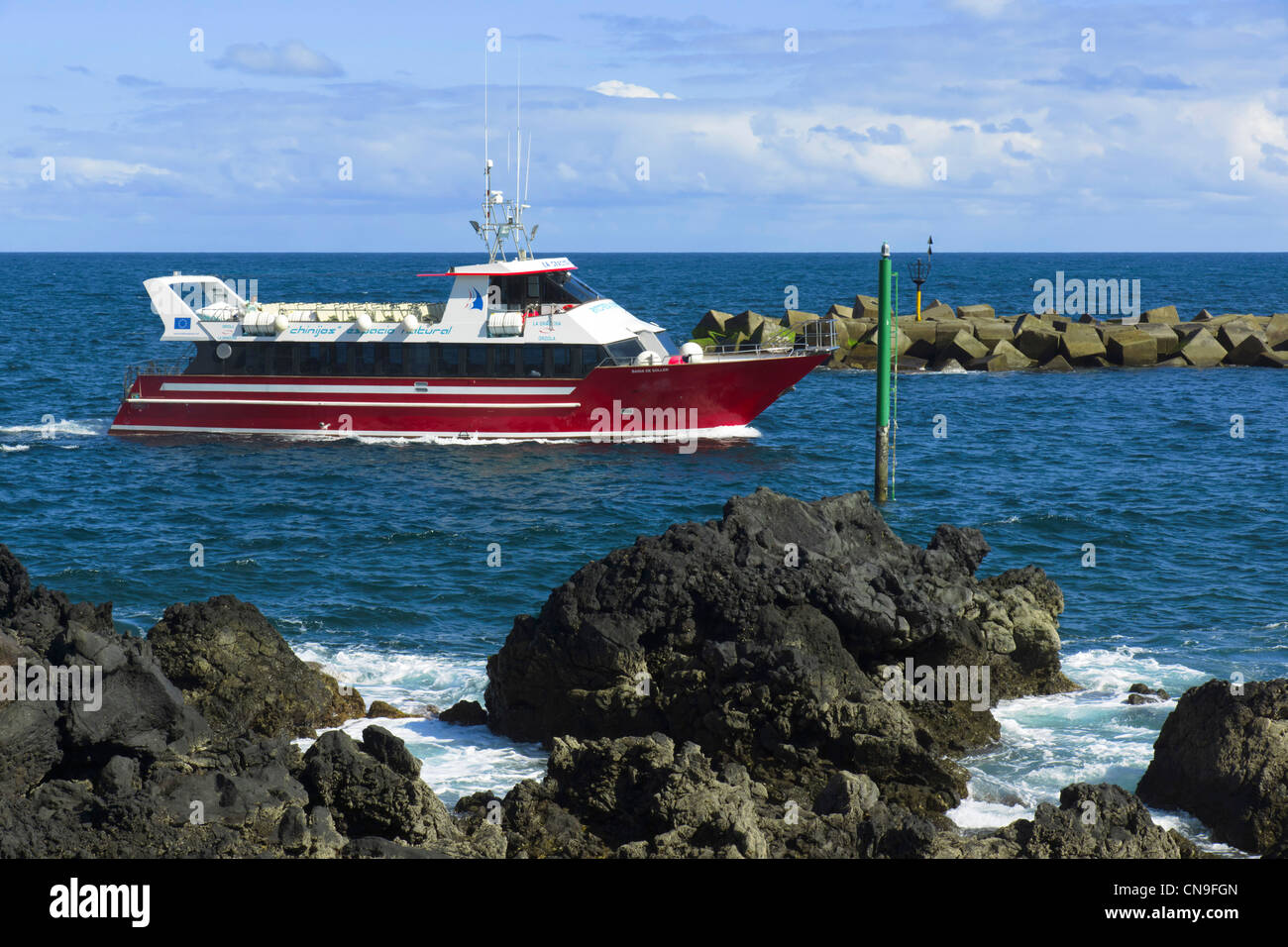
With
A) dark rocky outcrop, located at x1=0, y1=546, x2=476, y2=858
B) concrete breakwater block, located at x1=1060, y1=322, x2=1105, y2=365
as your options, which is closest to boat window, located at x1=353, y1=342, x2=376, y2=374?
dark rocky outcrop, located at x1=0, y1=546, x2=476, y2=858

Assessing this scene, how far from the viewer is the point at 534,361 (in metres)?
32.6

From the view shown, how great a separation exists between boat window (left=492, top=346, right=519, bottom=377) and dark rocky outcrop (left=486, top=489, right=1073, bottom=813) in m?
16.5

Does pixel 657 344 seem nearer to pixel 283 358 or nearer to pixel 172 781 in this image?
pixel 283 358

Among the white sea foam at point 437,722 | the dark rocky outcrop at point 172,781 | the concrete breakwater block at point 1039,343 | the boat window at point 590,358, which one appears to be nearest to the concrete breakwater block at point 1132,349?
the concrete breakwater block at point 1039,343

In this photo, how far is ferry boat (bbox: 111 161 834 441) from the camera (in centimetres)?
3238

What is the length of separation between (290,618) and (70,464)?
49.0ft

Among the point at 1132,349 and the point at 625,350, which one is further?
the point at 1132,349

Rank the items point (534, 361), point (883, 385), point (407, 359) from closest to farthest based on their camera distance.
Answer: point (883, 385) → point (534, 361) → point (407, 359)

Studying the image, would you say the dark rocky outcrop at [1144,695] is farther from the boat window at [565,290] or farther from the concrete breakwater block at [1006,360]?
the concrete breakwater block at [1006,360]

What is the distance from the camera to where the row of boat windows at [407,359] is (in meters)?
32.3

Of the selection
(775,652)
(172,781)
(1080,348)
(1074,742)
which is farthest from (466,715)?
(1080,348)

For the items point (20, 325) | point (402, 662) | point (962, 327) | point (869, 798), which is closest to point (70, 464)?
point (402, 662)

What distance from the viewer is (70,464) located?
32.0 m

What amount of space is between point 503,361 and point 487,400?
3.58 feet
